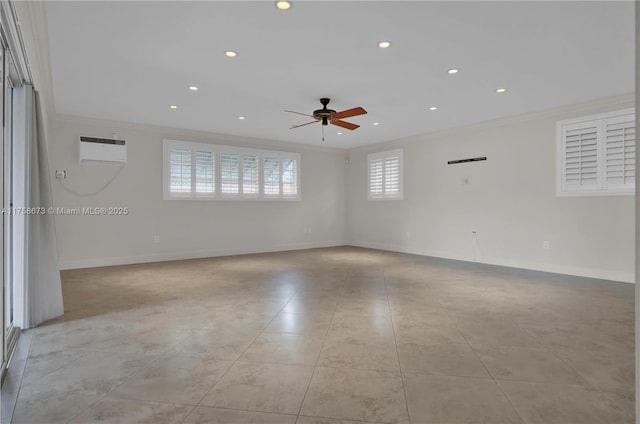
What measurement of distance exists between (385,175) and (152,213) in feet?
16.9

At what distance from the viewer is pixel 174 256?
6.93m

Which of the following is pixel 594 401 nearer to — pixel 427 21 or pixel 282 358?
pixel 282 358

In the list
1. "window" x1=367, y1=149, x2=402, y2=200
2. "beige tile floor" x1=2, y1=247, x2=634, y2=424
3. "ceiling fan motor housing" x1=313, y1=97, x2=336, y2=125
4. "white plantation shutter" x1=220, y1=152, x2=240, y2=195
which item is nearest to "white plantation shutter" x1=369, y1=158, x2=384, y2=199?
"window" x1=367, y1=149, x2=402, y2=200

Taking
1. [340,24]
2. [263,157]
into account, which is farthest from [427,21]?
[263,157]

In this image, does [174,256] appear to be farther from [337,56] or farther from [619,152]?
[619,152]

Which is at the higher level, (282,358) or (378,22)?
(378,22)

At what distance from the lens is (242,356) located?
8.10ft

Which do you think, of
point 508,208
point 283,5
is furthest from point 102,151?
point 508,208

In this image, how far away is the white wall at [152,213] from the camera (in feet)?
19.4

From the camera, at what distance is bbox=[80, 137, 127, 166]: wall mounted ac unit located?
19.4ft

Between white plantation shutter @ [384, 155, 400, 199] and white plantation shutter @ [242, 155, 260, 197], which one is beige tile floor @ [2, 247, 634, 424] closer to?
white plantation shutter @ [242, 155, 260, 197]

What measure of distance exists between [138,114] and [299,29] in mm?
3993

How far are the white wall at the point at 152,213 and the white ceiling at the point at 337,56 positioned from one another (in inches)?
33.2

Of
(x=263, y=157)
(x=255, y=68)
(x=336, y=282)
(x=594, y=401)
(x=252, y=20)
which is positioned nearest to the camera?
(x=594, y=401)
